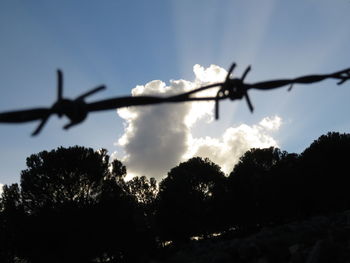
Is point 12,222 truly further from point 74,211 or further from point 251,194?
point 251,194

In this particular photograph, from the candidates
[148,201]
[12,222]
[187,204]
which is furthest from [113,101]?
[148,201]

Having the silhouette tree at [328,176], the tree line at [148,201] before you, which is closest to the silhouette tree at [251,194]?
the tree line at [148,201]

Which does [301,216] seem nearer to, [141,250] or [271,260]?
[141,250]

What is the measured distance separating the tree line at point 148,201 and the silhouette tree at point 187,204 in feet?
0.44

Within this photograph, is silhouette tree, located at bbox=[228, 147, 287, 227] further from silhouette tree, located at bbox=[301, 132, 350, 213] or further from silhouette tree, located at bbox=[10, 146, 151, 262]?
silhouette tree, located at bbox=[10, 146, 151, 262]

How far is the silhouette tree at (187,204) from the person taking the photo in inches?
1724

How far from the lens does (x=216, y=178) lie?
4831 centimetres

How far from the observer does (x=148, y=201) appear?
181ft

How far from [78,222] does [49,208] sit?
10.6ft

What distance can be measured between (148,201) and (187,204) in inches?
497

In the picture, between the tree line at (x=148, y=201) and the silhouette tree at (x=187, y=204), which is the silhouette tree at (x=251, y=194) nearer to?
the tree line at (x=148, y=201)

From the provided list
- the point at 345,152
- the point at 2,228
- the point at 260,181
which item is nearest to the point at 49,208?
the point at 2,228

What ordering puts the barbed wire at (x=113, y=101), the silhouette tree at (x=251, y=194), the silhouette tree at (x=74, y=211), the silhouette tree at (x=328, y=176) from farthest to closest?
the silhouette tree at (x=251, y=194) → the silhouette tree at (x=328, y=176) → the silhouette tree at (x=74, y=211) → the barbed wire at (x=113, y=101)

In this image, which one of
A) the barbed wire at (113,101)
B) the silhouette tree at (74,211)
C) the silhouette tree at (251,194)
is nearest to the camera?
the barbed wire at (113,101)
